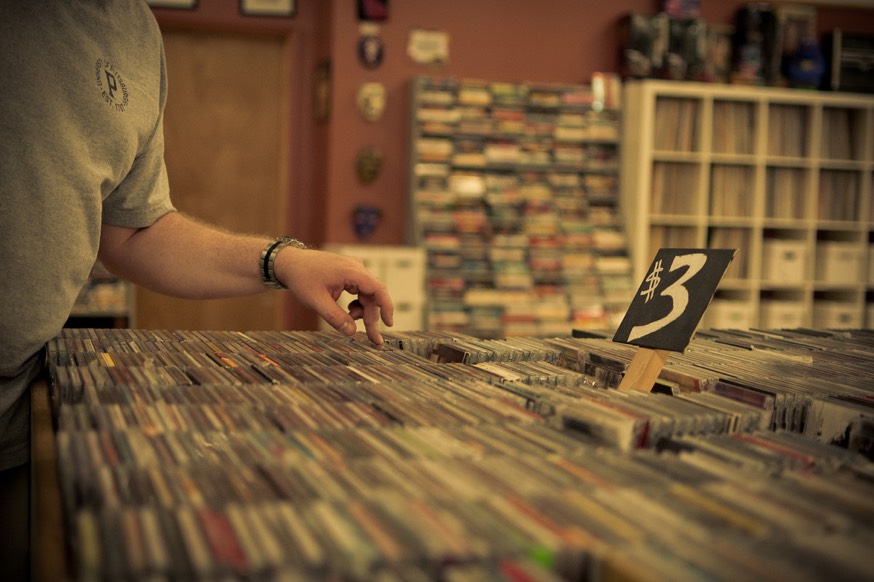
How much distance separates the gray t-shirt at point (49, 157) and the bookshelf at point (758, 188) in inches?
155

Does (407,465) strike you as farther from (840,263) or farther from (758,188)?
(840,263)

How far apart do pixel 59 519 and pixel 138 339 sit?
0.73 meters

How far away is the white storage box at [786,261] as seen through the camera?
5.16 metres

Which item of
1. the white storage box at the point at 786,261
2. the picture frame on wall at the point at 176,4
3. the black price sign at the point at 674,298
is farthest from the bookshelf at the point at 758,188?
the black price sign at the point at 674,298

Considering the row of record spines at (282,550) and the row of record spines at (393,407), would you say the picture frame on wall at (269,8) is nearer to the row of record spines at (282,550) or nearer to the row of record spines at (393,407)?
the row of record spines at (393,407)

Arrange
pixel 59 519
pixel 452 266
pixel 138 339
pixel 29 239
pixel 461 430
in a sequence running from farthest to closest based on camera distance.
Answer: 1. pixel 452 266
2. pixel 138 339
3. pixel 29 239
4. pixel 461 430
5. pixel 59 519

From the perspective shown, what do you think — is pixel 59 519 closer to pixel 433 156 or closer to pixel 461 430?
pixel 461 430

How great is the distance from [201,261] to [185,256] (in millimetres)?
37

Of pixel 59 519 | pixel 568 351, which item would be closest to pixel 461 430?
pixel 59 519

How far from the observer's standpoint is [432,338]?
4.53 ft

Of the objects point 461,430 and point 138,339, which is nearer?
point 461,430

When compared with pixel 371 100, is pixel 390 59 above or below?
above

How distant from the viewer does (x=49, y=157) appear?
123cm

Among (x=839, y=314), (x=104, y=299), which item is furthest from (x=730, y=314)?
(x=104, y=299)
